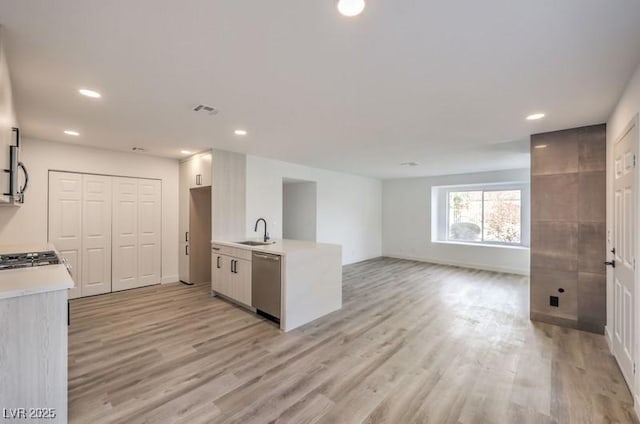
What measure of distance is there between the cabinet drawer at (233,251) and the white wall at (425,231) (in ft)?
17.8

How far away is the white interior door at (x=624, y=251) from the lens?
2.17 m

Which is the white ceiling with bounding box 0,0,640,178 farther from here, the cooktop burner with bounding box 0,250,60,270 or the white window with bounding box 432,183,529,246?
the white window with bounding box 432,183,529,246

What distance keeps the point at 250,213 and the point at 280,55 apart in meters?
3.55

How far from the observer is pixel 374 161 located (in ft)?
18.3

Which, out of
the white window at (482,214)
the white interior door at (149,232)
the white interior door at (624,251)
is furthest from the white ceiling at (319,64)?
the white window at (482,214)

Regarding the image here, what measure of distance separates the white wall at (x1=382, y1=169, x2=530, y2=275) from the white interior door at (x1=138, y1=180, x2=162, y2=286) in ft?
19.6

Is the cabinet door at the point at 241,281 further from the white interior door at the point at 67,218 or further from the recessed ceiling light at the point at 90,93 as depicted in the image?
the white interior door at the point at 67,218

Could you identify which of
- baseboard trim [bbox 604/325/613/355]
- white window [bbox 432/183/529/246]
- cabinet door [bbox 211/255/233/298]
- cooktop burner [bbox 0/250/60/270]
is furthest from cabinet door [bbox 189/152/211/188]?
white window [bbox 432/183/529/246]

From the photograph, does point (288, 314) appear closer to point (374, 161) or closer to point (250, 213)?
point (250, 213)

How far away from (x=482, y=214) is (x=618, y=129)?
4716mm

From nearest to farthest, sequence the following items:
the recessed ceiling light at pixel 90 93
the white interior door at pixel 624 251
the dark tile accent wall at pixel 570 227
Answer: the white interior door at pixel 624 251
the recessed ceiling light at pixel 90 93
the dark tile accent wall at pixel 570 227

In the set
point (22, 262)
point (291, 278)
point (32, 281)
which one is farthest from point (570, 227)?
point (22, 262)

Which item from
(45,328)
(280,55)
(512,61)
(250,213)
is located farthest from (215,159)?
(512,61)

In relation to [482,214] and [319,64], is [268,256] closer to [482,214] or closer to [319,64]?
[319,64]
